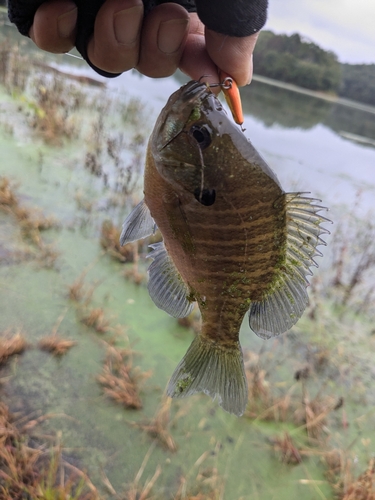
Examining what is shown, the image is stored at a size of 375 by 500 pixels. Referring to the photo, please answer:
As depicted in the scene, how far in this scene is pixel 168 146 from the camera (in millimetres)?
1347

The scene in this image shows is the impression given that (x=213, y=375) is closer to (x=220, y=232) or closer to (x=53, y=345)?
(x=220, y=232)

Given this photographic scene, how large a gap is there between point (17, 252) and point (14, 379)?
190 centimetres

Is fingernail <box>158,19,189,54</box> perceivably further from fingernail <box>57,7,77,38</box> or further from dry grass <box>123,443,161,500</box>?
dry grass <box>123,443,161,500</box>

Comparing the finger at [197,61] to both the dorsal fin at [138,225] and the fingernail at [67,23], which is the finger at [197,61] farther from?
the dorsal fin at [138,225]

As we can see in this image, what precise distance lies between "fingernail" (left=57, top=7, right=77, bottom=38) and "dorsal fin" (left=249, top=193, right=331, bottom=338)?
139 cm

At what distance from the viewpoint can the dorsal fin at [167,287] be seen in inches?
63.3

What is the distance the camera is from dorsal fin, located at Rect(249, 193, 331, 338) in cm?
137

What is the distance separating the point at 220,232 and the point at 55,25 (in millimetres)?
1339

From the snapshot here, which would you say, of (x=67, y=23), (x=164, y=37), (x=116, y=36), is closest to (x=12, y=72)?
(x=67, y=23)

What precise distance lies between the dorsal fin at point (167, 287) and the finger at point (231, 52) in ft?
2.74

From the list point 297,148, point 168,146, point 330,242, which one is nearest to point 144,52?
point 168,146

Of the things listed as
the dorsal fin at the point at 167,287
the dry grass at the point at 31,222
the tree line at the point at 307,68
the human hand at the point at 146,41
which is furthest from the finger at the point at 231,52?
the tree line at the point at 307,68

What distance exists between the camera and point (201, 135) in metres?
1.32

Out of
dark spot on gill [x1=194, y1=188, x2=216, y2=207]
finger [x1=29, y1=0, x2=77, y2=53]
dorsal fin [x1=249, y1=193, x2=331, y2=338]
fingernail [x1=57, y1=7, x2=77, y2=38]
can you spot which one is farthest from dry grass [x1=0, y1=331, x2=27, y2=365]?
dark spot on gill [x1=194, y1=188, x2=216, y2=207]
